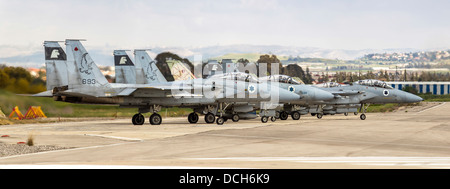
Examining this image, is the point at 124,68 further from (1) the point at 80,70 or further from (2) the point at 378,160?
(2) the point at 378,160

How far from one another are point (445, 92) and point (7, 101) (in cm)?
7801

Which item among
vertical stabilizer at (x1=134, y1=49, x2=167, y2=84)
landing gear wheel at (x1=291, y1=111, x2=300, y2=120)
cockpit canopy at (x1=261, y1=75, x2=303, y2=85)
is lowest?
landing gear wheel at (x1=291, y1=111, x2=300, y2=120)

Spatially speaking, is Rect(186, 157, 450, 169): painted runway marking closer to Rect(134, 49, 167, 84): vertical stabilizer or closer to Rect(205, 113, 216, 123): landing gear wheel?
Rect(205, 113, 216, 123): landing gear wheel

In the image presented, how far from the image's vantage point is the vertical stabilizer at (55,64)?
79.4ft

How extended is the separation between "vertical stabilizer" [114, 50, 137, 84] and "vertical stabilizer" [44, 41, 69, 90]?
6.87 metres

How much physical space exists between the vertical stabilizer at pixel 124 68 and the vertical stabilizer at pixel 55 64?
22.5 ft

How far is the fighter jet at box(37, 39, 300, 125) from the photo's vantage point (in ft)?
82.7

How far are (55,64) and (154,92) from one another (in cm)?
483

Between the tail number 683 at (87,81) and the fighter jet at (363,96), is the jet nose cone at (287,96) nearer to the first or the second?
the fighter jet at (363,96)

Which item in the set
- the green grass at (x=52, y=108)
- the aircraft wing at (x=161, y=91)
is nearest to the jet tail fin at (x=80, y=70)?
the aircraft wing at (x=161, y=91)

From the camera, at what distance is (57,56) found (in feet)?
80.0

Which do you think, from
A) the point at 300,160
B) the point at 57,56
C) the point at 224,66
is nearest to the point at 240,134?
the point at 300,160

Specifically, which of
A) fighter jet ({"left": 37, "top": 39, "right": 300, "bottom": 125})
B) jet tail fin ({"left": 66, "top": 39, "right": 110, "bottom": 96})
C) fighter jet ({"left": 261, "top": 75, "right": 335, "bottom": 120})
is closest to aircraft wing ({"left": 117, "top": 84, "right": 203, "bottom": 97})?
fighter jet ({"left": 37, "top": 39, "right": 300, "bottom": 125})
